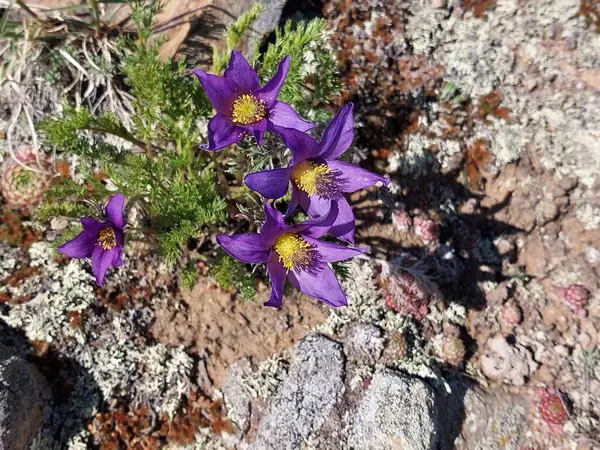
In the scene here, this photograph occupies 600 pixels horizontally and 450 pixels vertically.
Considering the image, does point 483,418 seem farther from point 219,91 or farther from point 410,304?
point 219,91

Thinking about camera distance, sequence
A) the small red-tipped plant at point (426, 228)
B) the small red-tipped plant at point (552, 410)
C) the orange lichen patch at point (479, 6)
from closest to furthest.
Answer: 1. the small red-tipped plant at point (552, 410)
2. the small red-tipped plant at point (426, 228)
3. the orange lichen patch at point (479, 6)

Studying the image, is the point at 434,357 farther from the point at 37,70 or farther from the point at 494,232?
the point at 37,70

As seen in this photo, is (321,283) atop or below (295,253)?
below

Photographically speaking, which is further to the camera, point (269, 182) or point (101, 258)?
point (101, 258)

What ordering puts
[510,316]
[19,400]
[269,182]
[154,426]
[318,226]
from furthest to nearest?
[510,316] → [154,426] → [19,400] → [318,226] → [269,182]

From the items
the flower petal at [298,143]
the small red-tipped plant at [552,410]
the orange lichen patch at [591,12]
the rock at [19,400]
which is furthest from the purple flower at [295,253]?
the orange lichen patch at [591,12]

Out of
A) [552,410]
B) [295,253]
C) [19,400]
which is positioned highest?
[295,253]

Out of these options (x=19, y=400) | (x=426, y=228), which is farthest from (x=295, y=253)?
(x=19, y=400)

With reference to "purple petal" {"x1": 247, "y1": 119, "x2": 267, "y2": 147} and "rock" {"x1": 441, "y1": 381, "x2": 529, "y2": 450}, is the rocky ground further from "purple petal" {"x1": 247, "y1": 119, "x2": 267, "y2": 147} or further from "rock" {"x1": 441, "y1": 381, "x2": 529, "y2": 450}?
"purple petal" {"x1": 247, "y1": 119, "x2": 267, "y2": 147}

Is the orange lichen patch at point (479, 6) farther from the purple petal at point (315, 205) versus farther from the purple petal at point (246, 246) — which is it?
the purple petal at point (246, 246)
